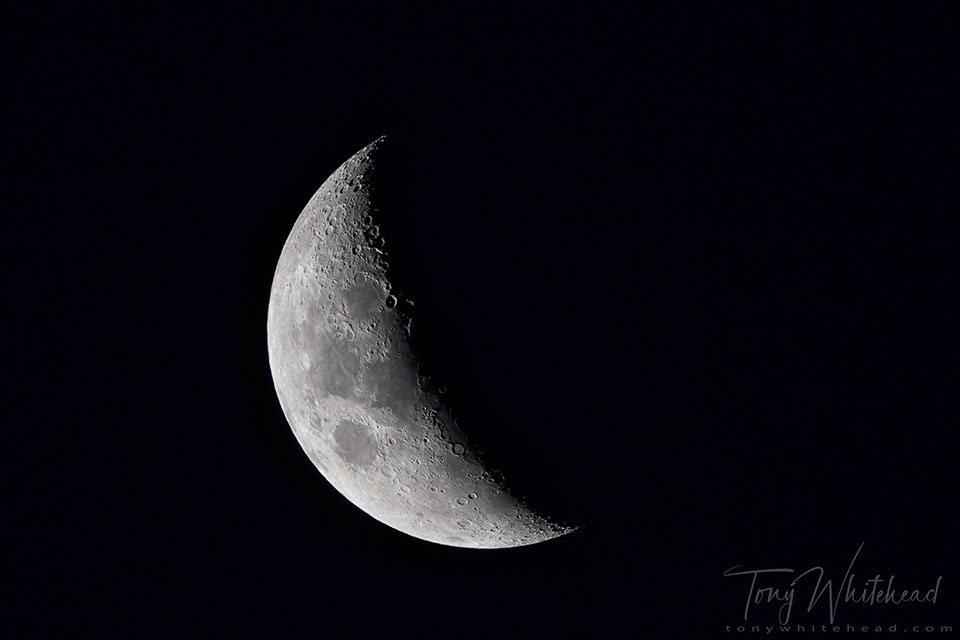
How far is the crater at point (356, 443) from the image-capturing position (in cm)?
420

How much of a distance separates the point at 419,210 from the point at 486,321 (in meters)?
0.87

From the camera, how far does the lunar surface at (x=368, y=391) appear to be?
402 cm

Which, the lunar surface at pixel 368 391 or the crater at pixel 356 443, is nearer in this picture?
the lunar surface at pixel 368 391

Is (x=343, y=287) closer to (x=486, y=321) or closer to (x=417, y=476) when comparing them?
(x=486, y=321)

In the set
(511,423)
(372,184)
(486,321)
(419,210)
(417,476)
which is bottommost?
(417,476)

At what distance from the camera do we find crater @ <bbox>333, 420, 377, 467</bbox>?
4203mm

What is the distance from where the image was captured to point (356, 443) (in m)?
4.28

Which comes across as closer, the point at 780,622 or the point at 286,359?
the point at 286,359

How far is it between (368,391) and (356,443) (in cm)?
47

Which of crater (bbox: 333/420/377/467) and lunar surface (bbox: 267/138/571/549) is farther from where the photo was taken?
crater (bbox: 333/420/377/467)

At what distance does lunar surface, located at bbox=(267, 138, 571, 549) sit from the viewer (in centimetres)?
402

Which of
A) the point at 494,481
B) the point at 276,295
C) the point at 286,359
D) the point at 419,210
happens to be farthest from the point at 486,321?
the point at 276,295

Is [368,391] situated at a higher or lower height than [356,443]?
higher

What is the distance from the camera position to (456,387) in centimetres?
392
